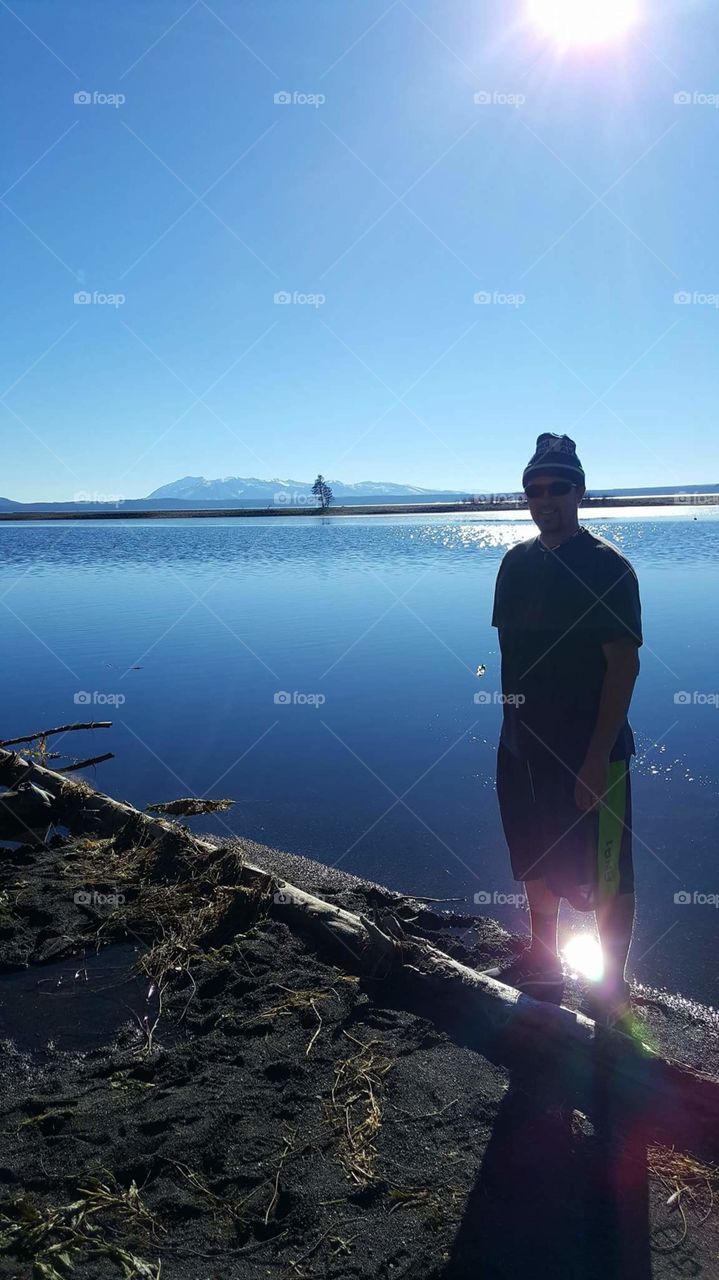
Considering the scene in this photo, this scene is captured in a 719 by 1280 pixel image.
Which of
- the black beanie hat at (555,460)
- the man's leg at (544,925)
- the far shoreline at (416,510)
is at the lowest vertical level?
the man's leg at (544,925)

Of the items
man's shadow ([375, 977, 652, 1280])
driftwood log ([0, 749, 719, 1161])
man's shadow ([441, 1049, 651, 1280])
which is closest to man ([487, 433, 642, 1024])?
driftwood log ([0, 749, 719, 1161])

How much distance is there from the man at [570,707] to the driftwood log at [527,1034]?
1.24 feet

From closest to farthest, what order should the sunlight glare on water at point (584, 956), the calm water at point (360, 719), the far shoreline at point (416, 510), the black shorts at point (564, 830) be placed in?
the black shorts at point (564, 830) → the sunlight glare on water at point (584, 956) → the calm water at point (360, 719) → the far shoreline at point (416, 510)

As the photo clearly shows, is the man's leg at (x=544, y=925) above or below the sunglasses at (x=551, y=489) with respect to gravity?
below

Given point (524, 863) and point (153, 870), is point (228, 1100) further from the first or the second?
point (153, 870)

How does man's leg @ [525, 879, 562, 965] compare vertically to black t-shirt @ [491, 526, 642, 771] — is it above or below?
below

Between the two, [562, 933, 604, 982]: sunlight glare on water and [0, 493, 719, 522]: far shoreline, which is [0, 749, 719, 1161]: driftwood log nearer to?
[562, 933, 604, 982]: sunlight glare on water

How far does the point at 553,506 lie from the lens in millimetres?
4160

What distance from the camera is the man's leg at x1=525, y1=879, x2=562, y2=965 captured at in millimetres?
4547

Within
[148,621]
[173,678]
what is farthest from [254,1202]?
[148,621]

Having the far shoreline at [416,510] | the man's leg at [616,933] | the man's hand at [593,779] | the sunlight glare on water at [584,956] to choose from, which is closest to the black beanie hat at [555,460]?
the man's hand at [593,779]

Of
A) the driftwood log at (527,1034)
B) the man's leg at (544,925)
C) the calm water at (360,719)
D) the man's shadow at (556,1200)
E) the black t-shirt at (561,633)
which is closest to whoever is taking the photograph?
the man's shadow at (556,1200)

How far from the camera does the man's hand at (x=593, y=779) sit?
13.2 ft

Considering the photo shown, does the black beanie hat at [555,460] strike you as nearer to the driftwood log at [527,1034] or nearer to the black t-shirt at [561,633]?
the black t-shirt at [561,633]
